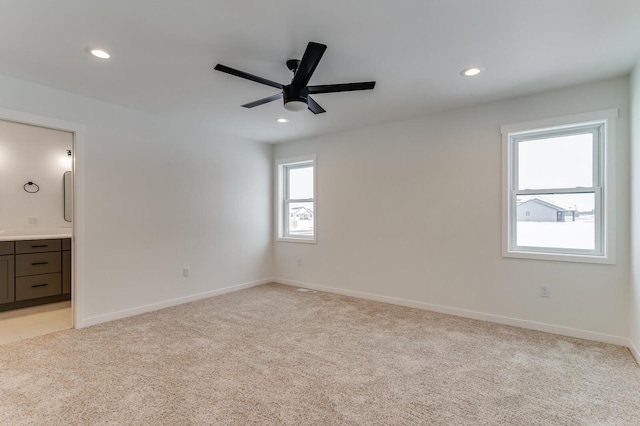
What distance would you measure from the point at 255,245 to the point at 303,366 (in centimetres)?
305

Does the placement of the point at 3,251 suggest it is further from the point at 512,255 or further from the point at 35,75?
the point at 512,255

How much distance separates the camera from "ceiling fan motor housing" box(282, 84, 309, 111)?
8.21 feet

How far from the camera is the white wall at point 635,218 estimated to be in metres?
2.62

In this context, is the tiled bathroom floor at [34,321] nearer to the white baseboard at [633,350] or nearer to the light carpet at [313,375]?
the light carpet at [313,375]

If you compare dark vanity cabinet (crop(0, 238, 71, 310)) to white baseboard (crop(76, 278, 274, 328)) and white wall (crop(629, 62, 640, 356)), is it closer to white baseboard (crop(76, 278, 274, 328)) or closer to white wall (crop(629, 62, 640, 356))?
white baseboard (crop(76, 278, 274, 328))

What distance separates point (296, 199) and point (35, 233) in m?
3.74

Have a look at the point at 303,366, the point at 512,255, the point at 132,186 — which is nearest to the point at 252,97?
the point at 132,186

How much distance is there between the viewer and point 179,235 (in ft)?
14.2

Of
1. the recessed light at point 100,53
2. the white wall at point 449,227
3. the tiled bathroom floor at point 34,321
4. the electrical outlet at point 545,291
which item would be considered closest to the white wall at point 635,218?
the white wall at point 449,227

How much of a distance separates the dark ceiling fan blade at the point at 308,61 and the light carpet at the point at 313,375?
2.15 meters

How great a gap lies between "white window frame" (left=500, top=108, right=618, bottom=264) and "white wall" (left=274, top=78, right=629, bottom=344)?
0.06 meters

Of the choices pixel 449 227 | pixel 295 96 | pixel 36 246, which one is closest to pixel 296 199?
pixel 449 227

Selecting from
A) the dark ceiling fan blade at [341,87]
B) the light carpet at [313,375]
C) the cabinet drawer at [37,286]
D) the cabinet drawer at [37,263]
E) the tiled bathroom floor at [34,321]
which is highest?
the dark ceiling fan blade at [341,87]

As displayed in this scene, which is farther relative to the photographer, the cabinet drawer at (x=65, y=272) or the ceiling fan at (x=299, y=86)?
the cabinet drawer at (x=65, y=272)
